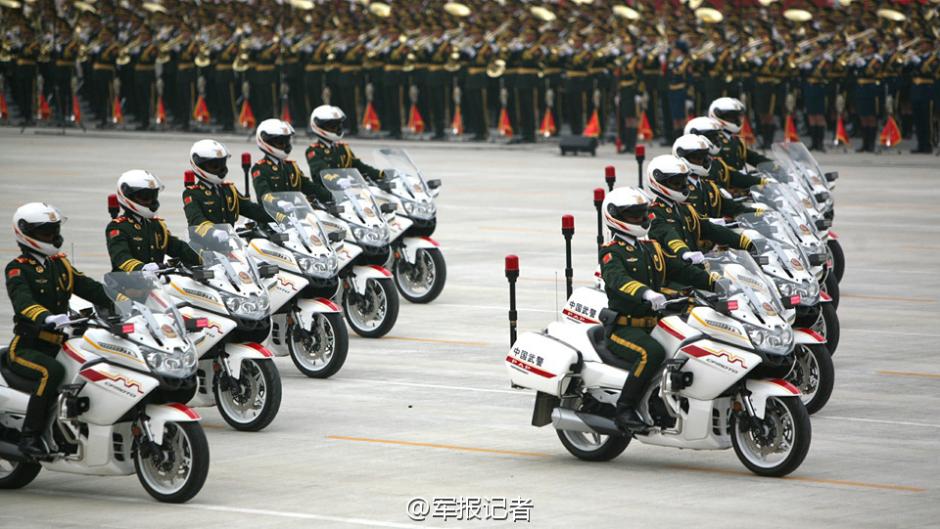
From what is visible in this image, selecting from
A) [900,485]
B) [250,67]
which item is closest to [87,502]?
[900,485]

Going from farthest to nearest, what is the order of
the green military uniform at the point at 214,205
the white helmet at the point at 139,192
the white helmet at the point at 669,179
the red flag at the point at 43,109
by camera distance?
the red flag at the point at 43,109 < the green military uniform at the point at 214,205 < the white helmet at the point at 139,192 < the white helmet at the point at 669,179

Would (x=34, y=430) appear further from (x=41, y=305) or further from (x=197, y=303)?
(x=197, y=303)

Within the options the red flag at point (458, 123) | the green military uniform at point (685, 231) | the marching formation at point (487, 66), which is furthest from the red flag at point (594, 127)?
the green military uniform at point (685, 231)

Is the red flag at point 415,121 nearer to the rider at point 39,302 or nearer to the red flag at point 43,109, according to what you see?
the red flag at point 43,109

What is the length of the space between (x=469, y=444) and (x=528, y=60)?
29904mm

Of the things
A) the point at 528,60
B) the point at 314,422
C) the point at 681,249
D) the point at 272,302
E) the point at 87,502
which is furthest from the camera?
the point at 528,60

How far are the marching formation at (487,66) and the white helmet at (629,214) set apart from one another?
2574 centimetres

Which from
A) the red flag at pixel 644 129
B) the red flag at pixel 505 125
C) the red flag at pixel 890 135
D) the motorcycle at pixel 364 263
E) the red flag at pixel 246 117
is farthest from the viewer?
the red flag at pixel 246 117

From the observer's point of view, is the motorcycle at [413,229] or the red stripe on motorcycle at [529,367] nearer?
the red stripe on motorcycle at [529,367]

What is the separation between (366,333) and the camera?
19078mm

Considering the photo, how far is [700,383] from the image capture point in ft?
41.3

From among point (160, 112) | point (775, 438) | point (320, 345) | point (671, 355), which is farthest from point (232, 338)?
point (160, 112)

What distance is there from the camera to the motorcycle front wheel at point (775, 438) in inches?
486

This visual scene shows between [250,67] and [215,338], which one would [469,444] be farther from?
[250,67]
